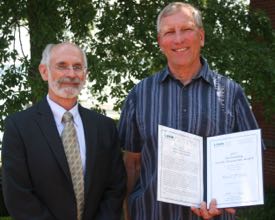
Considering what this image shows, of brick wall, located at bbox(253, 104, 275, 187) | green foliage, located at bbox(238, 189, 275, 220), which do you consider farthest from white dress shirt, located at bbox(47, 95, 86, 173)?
brick wall, located at bbox(253, 104, 275, 187)

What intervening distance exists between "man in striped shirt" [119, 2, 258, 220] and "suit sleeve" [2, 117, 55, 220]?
0.67 meters

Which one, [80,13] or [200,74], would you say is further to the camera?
[80,13]

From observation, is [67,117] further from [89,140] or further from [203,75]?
[203,75]

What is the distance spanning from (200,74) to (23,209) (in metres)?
1.38

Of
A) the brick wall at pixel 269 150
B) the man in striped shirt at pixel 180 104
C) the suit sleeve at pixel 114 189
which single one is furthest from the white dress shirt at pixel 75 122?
the brick wall at pixel 269 150

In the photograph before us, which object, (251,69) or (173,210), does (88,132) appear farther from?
(251,69)

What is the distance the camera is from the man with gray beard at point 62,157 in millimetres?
3064

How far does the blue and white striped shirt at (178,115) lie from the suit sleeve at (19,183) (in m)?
0.66

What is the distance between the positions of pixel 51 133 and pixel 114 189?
0.56 metres

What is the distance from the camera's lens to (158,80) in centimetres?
343

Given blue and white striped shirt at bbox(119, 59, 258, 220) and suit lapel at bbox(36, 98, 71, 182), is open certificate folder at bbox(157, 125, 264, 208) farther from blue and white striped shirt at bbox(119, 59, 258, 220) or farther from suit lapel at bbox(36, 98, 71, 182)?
suit lapel at bbox(36, 98, 71, 182)

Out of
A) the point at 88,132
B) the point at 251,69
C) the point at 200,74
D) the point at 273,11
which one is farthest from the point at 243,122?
the point at 273,11

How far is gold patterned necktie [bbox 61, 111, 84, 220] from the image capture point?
3.13m

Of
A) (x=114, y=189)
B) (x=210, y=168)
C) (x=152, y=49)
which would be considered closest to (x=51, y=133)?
(x=114, y=189)
